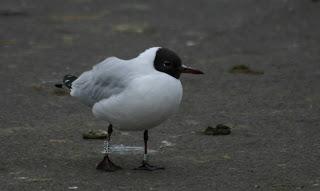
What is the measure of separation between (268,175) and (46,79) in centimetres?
390

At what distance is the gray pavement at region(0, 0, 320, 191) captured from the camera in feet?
19.2

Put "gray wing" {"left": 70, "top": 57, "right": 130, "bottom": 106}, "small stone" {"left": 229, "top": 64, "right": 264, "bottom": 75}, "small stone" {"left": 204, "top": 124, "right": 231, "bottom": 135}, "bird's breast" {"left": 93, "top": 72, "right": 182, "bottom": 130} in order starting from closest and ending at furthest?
"bird's breast" {"left": 93, "top": 72, "right": 182, "bottom": 130}
"gray wing" {"left": 70, "top": 57, "right": 130, "bottom": 106}
"small stone" {"left": 204, "top": 124, "right": 231, "bottom": 135}
"small stone" {"left": 229, "top": 64, "right": 264, "bottom": 75}

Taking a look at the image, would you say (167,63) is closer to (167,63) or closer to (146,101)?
(167,63)

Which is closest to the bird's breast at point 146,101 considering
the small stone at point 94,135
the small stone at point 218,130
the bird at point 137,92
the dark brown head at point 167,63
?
the bird at point 137,92

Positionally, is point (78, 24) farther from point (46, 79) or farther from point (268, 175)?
point (268, 175)

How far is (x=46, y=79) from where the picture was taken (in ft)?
29.6

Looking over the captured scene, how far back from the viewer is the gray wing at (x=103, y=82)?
5824 millimetres

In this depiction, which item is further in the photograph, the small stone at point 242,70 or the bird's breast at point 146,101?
the small stone at point 242,70

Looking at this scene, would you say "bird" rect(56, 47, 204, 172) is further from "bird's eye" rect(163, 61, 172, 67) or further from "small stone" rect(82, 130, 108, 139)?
"small stone" rect(82, 130, 108, 139)

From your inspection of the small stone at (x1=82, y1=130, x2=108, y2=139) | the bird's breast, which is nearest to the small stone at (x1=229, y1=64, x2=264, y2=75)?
the small stone at (x1=82, y1=130, x2=108, y2=139)

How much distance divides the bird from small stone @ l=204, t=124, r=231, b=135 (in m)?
1.01

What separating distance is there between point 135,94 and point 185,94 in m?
2.93

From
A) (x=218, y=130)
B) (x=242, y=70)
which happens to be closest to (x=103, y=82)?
(x=218, y=130)

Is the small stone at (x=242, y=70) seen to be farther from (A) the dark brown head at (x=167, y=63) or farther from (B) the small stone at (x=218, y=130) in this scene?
(A) the dark brown head at (x=167, y=63)
